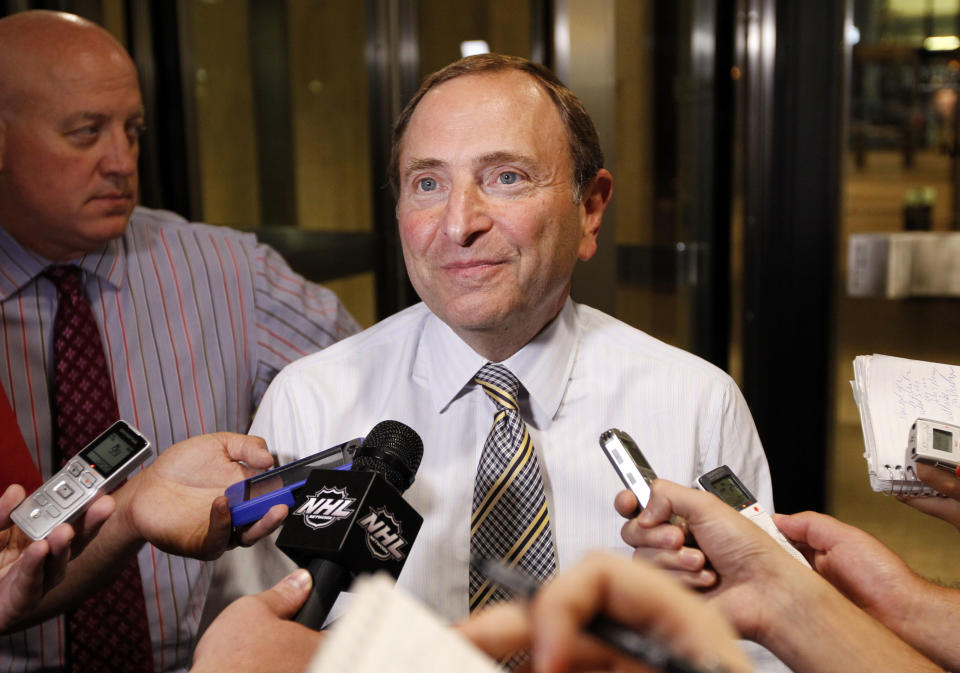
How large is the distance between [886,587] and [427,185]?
0.96m

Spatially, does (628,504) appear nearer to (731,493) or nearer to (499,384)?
(731,493)

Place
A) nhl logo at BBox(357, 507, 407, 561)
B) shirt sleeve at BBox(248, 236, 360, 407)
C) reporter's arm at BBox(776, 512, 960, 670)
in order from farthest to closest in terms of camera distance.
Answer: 1. shirt sleeve at BBox(248, 236, 360, 407)
2. reporter's arm at BBox(776, 512, 960, 670)
3. nhl logo at BBox(357, 507, 407, 561)

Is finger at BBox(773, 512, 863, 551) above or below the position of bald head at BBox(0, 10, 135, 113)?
below

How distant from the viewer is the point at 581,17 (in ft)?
10.2

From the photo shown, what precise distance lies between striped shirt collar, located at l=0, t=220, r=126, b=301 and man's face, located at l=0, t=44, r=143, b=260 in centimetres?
2

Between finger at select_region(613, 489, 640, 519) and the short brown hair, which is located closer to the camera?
finger at select_region(613, 489, 640, 519)

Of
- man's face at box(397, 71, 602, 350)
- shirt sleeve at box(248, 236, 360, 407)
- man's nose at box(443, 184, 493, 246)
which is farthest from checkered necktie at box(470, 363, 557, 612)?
shirt sleeve at box(248, 236, 360, 407)

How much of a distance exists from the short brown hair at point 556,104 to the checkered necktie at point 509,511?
457mm

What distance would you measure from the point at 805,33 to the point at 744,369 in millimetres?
1313

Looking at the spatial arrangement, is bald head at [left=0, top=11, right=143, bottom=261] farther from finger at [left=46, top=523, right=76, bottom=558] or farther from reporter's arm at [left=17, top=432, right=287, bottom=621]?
finger at [left=46, top=523, right=76, bottom=558]

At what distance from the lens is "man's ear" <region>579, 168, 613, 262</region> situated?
157 centimetres

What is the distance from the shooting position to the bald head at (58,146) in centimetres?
184

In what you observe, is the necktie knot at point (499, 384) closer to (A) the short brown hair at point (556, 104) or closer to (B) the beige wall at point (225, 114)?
(A) the short brown hair at point (556, 104)

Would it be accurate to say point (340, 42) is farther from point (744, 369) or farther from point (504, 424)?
point (504, 424)
